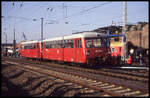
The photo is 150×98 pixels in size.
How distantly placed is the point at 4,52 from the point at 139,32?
115 feet

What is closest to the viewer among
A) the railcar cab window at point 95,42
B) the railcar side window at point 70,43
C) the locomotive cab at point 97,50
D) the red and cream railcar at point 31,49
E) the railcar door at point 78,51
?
the locomotive cab at point 97,50

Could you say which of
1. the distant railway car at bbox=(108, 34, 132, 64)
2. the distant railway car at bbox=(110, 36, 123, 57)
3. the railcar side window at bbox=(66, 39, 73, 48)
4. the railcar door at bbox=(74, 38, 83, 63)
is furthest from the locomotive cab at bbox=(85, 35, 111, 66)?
the distant railway car at bbox=(110, 36, 123, 57)

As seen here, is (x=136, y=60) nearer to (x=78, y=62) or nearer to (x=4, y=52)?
(x=78, y=62)

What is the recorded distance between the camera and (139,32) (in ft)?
128

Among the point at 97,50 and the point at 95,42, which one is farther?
the point at 95,42

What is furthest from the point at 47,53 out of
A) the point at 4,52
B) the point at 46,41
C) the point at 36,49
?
the point at 4,52

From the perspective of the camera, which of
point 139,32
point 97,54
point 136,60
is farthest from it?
point 139,32

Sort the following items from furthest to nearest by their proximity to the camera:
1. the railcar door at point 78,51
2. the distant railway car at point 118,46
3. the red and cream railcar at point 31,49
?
the red and cream railcar at point 31,49, the distant railway car at point 118,46, the railcar door at point 78,51

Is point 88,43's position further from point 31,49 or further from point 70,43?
point 31,49

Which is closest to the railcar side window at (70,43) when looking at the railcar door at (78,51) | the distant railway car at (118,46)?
the railcar door at (78,51)

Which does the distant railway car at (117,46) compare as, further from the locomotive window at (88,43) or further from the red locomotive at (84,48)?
the locomotive window at (88,43)

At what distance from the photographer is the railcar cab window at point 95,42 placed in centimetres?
1449

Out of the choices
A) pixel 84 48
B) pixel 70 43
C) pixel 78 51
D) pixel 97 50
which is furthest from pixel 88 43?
pixel 70 43

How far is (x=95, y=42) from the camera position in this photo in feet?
49.0
